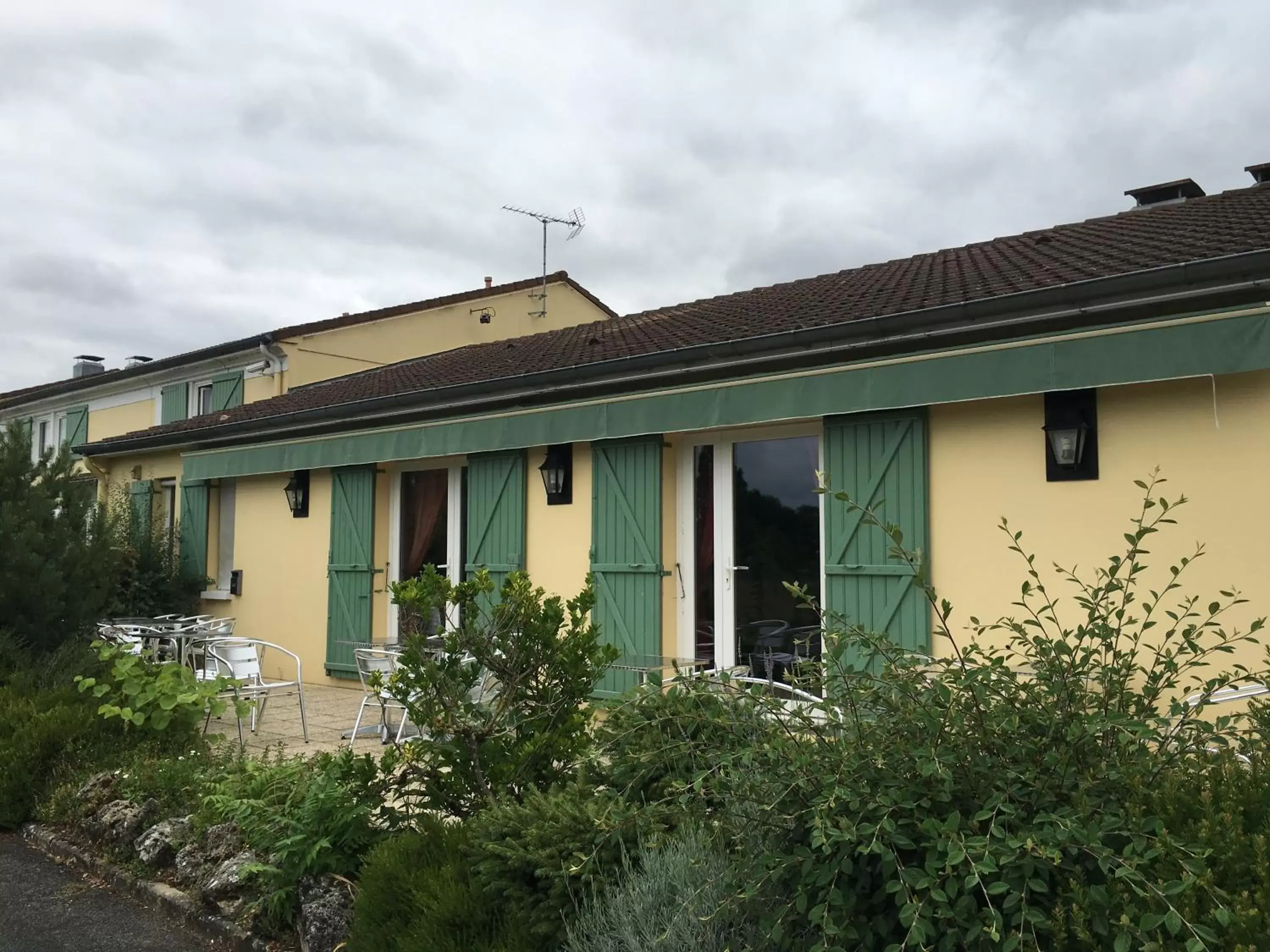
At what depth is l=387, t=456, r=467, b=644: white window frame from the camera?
9.76m

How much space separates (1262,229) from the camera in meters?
6.08

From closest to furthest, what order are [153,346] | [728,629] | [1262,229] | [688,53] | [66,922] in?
[66,922] → [1262,229] → [728,629] → [688,53] → [153,346]

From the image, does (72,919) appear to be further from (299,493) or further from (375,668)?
(299,493)

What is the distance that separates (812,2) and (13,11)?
6.79m

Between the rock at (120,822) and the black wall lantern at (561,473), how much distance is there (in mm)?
4344

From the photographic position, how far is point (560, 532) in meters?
8.56

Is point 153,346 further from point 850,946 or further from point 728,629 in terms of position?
point 850,946

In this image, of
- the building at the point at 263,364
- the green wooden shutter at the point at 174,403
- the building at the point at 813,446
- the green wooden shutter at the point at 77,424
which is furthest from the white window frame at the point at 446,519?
the green wooden shutter at the point at 77,424

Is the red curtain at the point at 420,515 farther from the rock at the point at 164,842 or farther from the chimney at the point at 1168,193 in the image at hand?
the chimney at the point at 1168,193

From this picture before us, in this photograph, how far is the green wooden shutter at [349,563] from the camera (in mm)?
10234

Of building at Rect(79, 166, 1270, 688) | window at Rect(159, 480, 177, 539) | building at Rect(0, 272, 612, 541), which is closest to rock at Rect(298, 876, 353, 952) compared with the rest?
building at Rect(79, 166, 1270, 688)

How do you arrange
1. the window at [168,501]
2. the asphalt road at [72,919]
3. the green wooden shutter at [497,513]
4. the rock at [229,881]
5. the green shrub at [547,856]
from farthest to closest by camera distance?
the window at [168,501] < the green wooden shutter at [497,513] < the rock at [229,881] < the asphalt road at [72,919] < the green shrub at [547,856]

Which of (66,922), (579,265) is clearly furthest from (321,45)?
A: (579,265)

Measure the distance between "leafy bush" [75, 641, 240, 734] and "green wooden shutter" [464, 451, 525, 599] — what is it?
3135mm
